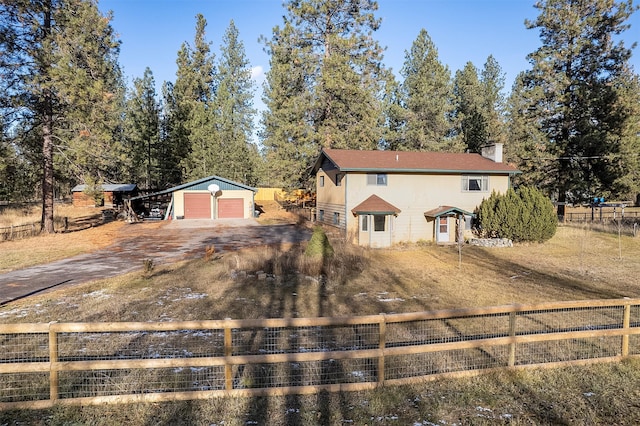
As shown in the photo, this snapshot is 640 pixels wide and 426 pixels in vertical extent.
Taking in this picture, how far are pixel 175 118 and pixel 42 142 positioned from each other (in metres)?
25.6

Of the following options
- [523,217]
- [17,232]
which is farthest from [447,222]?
[17,232]

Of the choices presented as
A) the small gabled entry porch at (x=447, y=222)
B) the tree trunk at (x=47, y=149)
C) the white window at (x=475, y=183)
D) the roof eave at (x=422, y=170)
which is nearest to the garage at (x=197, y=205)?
the tree trunk at (x=47, y=149)

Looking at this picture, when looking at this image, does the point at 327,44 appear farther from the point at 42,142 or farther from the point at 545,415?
the point at 545,415

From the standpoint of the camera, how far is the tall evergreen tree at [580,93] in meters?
30.9

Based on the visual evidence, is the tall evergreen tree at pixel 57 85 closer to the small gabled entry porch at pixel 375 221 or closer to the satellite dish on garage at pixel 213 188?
the satellite dish on garage at pixel 213 188

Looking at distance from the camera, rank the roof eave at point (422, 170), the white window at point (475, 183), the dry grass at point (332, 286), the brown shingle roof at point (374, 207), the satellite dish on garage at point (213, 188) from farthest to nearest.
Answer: the satellite dish on garage at point (213, 188)
the white window at point (475, 183)
the roof eave at point (422, 170)
the brown shingle roof at point (374, 207)
the dry grass at point (332, 286)

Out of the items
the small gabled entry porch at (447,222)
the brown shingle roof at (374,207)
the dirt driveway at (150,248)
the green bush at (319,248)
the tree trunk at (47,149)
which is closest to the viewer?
the dirt driveway at (150,248)

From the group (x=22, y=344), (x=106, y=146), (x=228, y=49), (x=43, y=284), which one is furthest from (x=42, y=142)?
(x=228, y=49)

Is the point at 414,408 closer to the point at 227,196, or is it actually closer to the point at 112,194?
the point at 227,196

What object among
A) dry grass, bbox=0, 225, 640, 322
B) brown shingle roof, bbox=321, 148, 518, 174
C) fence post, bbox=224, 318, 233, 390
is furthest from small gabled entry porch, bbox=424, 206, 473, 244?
fence post, bbox=224, 318, 233, 390

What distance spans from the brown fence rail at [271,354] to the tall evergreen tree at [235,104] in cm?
3977

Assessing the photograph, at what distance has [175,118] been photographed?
48156mm

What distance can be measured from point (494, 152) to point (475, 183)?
372 centimetres

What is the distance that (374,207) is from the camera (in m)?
23.6
